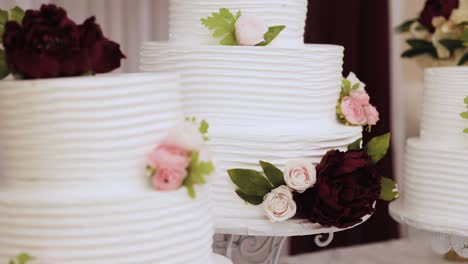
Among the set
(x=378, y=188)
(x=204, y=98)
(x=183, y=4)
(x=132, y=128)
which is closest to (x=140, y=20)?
(x=183, y=4)

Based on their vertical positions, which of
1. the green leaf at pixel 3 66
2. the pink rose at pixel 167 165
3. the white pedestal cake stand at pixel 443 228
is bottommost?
the white pedestal cake stand at pixel 443 228

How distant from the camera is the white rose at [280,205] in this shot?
6.70 feet

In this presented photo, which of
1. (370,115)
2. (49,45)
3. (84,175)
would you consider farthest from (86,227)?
(370,115)

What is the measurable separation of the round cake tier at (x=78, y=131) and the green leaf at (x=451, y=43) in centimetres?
176

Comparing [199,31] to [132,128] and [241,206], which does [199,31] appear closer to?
[241,206]

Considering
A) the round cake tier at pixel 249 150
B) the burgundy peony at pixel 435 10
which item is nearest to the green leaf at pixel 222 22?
the round cake tier at pixel 249 150

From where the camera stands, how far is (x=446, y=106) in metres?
2.51

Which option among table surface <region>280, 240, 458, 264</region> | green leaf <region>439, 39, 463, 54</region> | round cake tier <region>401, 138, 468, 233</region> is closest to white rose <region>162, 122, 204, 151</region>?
round cake tier <region>401, 138, 468, 233</region>

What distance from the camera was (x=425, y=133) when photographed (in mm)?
2615

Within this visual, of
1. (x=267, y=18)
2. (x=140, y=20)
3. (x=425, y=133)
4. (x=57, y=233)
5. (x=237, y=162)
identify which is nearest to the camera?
(x=57, y=233)

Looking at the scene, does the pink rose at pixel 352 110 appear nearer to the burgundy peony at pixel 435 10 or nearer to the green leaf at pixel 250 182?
the green leaf at pixel 250 182

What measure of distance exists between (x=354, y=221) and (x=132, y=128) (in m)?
0.82

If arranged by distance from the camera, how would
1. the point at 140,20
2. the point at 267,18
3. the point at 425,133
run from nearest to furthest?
the point at 267,18
the point at 425,133
the point at 140,20

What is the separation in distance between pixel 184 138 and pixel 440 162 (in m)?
1.20
